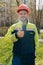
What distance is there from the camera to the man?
5020mm

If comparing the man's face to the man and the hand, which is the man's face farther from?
the hand

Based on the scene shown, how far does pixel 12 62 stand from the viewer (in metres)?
5.18

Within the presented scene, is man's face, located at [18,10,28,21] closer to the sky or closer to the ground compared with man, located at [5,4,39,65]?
closer to the sky

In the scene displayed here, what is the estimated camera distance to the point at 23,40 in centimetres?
502

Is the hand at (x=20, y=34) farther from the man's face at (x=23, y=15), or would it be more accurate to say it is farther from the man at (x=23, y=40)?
the man's face at (x=23, y=15)

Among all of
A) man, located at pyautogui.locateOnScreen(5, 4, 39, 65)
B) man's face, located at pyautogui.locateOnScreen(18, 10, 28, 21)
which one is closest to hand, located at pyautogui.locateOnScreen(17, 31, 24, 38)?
man, located at pyautogui.locateOnScreen(5, 4, 39, 65)

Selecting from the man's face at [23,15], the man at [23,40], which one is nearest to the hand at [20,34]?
the man at [23,40]

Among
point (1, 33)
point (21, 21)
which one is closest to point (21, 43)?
point (21, 21)

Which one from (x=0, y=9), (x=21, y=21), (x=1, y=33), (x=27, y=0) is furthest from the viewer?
(x=27, y=0)

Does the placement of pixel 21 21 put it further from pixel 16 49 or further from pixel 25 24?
pixel 16 49

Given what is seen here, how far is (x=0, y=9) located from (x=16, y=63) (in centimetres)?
2197

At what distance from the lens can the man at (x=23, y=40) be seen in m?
5.02

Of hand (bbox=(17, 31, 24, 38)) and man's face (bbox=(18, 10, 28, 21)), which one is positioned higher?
man's face (bbox=(18, 10, 28, 21))

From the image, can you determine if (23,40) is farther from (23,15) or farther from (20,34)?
(23,15)
